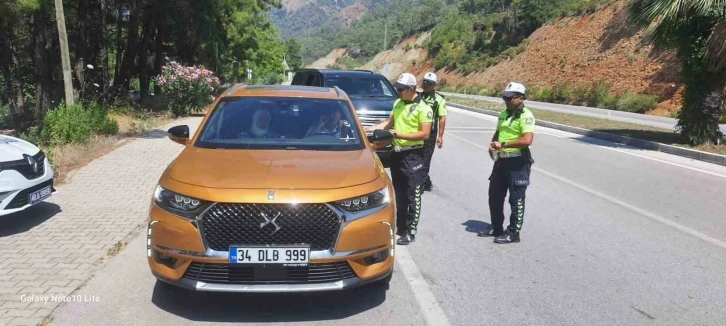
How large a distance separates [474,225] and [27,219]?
208 inches

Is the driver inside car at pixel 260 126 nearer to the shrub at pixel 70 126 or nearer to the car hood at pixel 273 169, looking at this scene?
the car hood at pixel 273 169

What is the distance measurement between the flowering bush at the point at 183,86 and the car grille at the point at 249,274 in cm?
1812

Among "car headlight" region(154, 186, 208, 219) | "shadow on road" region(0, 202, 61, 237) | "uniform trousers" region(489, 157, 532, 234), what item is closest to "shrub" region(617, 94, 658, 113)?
"uniform trousers" region(489, 157, 532, 234)

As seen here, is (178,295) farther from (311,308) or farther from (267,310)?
(311,308)

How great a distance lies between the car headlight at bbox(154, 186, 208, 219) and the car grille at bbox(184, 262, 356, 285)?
36cm

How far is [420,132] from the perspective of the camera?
6.03m

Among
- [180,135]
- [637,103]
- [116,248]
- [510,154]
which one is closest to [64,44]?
[116,248]

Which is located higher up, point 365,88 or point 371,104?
point 365,88

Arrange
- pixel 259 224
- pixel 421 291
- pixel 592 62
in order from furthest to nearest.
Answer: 1. pixel 592 62
2. pixel 421 291
3. pixel 259 224

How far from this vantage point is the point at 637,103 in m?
32.2

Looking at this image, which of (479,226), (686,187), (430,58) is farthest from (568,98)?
(430,58)

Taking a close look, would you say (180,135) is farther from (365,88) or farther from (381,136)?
(365,88)

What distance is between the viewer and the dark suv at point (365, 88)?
36.9ft

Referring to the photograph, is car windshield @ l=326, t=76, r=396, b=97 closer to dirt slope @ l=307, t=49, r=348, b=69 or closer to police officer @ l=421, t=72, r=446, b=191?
police officer @ l=421, t=72, r=446, b=191
